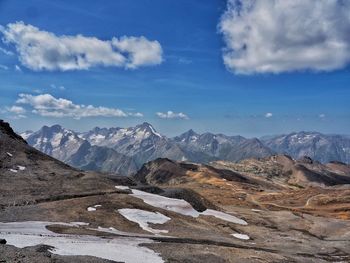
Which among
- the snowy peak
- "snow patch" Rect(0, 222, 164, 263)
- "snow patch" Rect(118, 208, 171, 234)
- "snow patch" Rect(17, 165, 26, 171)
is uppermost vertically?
the snowy peak

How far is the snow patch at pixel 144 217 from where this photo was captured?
63.4m

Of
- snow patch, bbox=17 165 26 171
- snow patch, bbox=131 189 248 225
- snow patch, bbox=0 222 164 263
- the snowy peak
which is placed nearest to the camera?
snow patch, bbox=0 222 164 263

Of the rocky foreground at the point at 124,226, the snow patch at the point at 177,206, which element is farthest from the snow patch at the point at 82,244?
the snow patch at the point at 177,206

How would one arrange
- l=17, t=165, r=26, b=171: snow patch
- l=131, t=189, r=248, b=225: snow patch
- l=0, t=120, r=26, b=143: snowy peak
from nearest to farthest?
l=131, t=189, r=248, b=225: snow patch < l=17, t=165, r=26, b=171: snow patch < l=0, t=120, r=26, b=143: snowy peak

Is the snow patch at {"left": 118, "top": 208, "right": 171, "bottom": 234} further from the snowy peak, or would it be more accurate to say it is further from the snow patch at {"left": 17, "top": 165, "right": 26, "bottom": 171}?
the snowy peak

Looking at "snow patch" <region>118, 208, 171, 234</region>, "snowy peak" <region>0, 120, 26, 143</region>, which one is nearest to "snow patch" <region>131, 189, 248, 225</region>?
"snow patch" <region>118, 208, 171, 234</region>

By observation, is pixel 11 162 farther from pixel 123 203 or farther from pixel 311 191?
pixel 311 191

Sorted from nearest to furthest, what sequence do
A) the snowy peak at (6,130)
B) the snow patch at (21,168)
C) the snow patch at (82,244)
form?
the snow patch at (82,244), the snow patch at (21,168), the snowy peak at (6,130)

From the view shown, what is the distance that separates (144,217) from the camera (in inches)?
2643

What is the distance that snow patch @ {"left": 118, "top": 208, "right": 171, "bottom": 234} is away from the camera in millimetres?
63438

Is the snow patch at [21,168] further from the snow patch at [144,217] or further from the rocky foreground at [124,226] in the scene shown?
the snow patch at [144,217]

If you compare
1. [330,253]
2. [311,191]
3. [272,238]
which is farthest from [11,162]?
[311,191]

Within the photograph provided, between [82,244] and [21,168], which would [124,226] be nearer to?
[82,244]

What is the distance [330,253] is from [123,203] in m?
31.8
